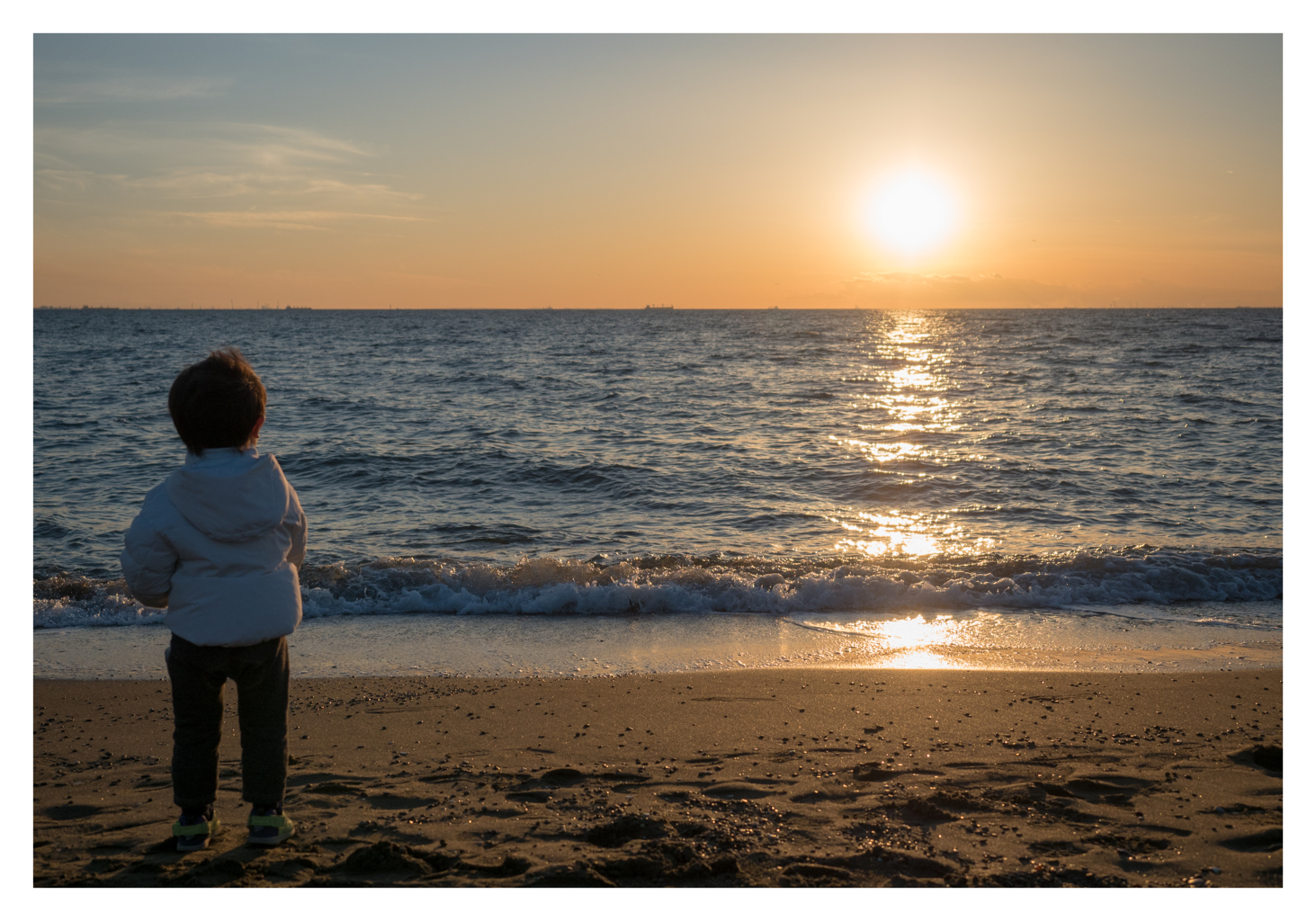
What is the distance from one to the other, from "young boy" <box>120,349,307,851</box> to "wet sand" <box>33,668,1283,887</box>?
0.92ft

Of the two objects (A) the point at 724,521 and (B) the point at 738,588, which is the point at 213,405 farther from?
(A) the point at 724,521

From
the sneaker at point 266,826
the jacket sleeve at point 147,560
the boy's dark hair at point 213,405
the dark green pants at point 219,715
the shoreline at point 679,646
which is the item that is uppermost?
the boy's dark hair at point 213,405

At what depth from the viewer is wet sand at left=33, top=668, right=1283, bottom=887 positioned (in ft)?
9.20

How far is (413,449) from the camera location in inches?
622

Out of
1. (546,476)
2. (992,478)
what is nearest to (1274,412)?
(992,478)

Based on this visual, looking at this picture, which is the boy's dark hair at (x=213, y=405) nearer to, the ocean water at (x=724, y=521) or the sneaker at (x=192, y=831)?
the sneaker at (x=192, y=831)

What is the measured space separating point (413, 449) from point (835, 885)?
46.5 feet

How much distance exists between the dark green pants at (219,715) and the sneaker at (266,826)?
38 millimetres

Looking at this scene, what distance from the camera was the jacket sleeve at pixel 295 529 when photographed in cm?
292

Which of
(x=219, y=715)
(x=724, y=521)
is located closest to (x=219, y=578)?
(x=219, y=715)

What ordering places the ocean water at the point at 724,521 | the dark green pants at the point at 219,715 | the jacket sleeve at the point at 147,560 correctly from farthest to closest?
the ocean water at the point at 724,521 → the dark green pants at the point at 219,715 → the jacket sleeve at the point at 147,560

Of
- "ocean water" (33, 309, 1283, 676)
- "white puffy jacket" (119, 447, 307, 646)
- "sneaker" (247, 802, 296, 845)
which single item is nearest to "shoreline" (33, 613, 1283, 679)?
"ocean water" (33, 309, 1283, 676)

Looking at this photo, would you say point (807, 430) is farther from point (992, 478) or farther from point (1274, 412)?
point (1274, 412)

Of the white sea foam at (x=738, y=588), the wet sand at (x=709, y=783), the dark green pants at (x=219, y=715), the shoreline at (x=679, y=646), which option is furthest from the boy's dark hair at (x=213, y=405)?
the white sea foam at (x=738, y=588)
